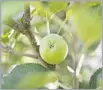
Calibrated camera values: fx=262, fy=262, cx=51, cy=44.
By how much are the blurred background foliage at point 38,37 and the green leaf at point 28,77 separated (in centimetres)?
2

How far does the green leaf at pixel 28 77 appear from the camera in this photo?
1340 millimetres

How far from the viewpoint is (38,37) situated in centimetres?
135

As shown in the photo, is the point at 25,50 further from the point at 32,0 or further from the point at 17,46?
→ the point at 32,0

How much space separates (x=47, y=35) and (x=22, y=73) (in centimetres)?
23

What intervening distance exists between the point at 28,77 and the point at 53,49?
0.65 feet

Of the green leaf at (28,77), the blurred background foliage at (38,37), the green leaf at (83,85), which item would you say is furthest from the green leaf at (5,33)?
the green leaf at (83,85)

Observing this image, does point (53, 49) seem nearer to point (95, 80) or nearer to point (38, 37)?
point (38, 37)

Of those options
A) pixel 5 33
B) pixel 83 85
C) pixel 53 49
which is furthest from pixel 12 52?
pixel 83 85

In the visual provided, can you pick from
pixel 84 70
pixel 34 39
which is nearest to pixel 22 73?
pixel 34 39

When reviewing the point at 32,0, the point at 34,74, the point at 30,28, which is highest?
the point at 32,0

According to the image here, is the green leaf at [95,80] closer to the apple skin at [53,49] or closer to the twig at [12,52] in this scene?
the apple skin at [53,49]

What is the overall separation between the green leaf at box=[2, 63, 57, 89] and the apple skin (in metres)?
0.07

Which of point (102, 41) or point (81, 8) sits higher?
point (81, 8)

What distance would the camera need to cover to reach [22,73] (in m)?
1.35
